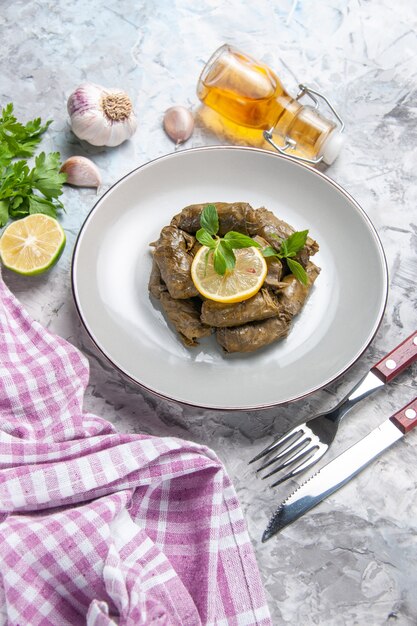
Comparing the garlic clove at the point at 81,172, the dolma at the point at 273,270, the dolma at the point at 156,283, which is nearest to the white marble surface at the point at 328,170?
the garlic clove at the point at 81,172

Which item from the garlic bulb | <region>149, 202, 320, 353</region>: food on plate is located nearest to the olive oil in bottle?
the garlic bulb

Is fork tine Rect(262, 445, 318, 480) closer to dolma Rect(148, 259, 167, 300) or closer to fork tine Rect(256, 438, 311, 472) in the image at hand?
fork tine Rect(256, 438, 311, 472)

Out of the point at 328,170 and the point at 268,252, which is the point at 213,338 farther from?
the point at 328,170

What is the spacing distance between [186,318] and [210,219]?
38cm

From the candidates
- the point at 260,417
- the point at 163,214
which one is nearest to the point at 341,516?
the point at 260,417

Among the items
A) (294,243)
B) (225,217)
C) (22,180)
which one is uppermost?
(294,243)

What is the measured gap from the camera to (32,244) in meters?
2.95

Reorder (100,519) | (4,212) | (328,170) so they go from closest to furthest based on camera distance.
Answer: (100,519), (4,212), (328,170)

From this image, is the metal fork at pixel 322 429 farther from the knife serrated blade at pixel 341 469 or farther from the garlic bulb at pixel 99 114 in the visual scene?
the garlic bulb at pixel 99 114

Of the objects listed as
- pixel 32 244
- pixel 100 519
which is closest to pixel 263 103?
pixel 32 244

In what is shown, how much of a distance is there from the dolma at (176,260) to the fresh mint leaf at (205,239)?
0.41 ft

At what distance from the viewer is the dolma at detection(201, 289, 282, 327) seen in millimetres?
2695

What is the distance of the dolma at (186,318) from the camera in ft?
Answer: 9.11

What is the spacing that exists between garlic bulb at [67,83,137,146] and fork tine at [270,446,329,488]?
157 cm
